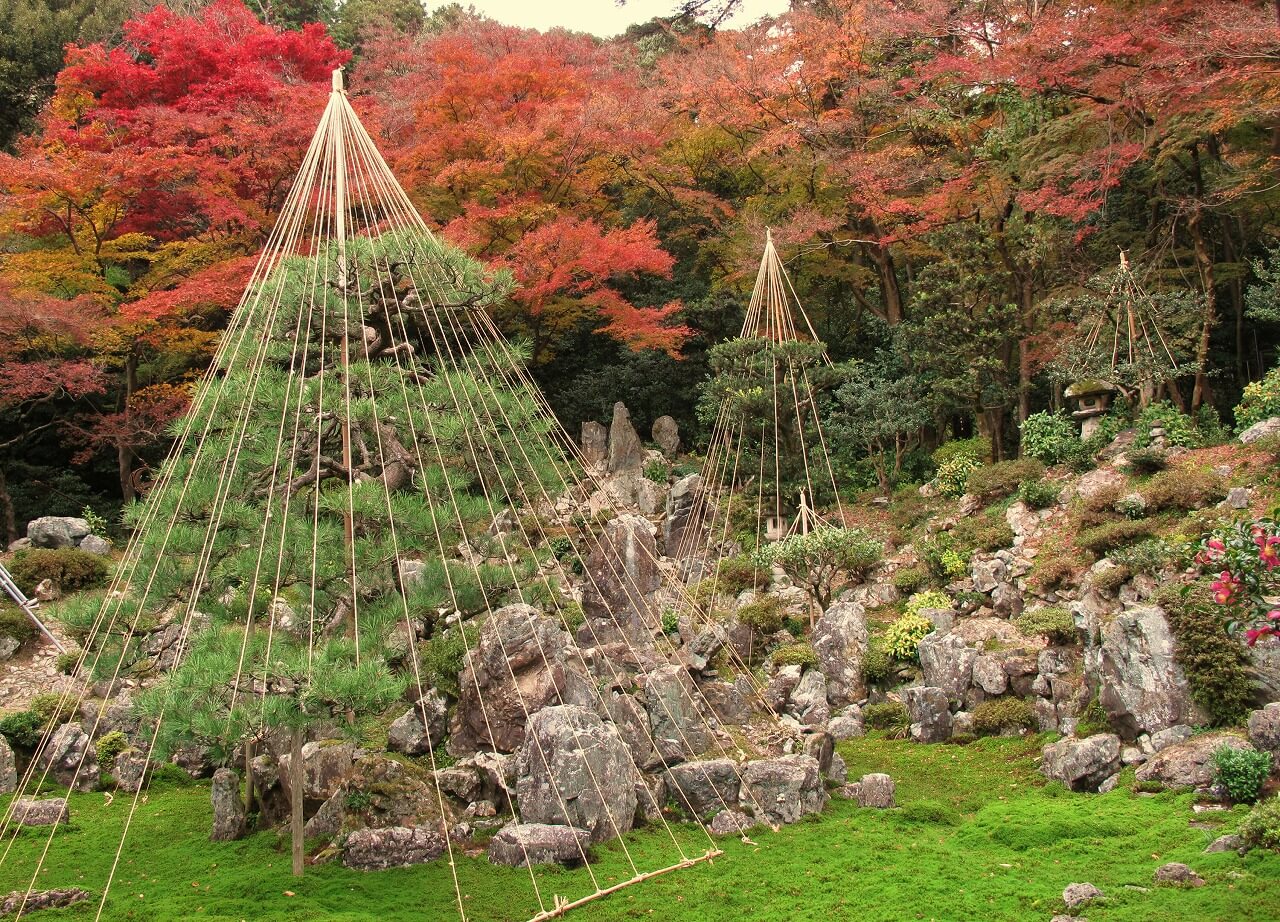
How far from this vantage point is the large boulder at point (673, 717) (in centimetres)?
902

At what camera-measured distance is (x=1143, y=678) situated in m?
8.77

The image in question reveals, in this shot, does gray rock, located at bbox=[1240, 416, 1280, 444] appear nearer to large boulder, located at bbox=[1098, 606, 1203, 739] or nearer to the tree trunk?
large boulder, located at bbox=[1098, 606, 1203, 739]

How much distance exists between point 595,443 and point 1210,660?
40.2ft

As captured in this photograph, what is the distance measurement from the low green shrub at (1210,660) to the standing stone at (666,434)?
11592mm

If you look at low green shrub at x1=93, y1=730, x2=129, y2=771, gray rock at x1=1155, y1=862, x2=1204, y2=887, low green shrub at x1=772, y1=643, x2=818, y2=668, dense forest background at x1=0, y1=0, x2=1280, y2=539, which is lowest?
low green shrub at x1=772, y1=643, x2=818, y2=668

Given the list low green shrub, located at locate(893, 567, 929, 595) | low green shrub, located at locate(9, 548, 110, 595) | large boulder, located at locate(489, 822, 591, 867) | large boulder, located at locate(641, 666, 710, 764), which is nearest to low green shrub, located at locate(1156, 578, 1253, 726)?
large boulder, located at locate(641, 666, 710, 764)

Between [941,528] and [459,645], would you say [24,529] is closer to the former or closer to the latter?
[459,645]

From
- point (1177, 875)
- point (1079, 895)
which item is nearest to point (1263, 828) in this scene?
point (1177, 875)

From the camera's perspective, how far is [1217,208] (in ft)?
50.7

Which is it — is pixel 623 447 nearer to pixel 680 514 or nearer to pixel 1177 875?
pixel 680 514

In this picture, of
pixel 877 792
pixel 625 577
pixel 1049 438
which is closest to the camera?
pixel 877 792

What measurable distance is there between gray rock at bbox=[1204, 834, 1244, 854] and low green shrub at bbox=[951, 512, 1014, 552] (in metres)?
6.79

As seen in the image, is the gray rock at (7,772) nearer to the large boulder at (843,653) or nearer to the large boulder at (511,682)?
the large boulder at (511,682)

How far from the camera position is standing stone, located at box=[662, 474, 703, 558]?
51.9 feet
